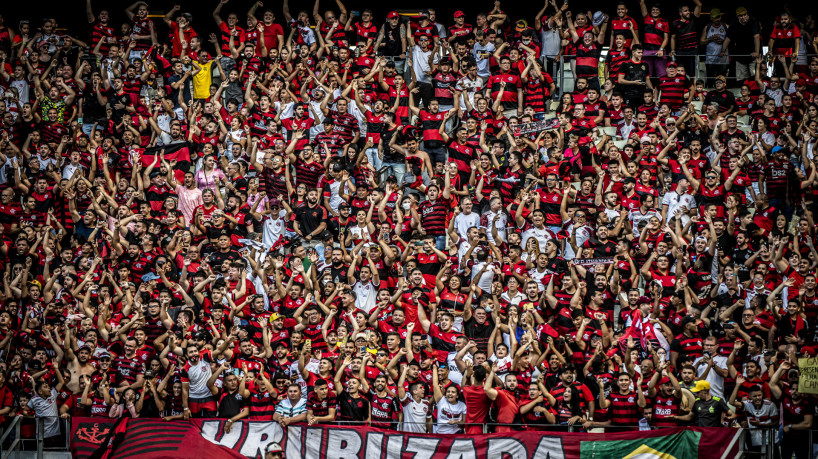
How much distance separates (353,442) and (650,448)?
11.6 ft

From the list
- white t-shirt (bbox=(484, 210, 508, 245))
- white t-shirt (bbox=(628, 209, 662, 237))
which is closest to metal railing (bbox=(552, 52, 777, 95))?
white t-shirt (bbox=(628, 209, 662, 237))

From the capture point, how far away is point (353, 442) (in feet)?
46.9

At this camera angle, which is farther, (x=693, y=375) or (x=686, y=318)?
(x=686, y=318)

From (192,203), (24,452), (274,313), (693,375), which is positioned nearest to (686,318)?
(693,375)

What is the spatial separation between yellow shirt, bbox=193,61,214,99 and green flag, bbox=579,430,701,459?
989 cm

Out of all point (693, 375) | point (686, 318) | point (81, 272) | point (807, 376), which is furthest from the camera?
point (81, 272)

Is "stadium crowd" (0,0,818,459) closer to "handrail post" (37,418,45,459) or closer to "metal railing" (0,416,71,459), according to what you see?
"metal railing" (0,416,71,459)

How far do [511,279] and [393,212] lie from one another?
236 cm

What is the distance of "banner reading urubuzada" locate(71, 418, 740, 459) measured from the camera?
1374 cm

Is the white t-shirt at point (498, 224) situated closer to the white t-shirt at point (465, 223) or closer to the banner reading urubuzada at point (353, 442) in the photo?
the white t-shirt at point (465, 223)

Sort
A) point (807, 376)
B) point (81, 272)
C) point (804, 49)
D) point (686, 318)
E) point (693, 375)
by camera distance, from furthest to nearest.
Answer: point (804, 49) → point (81, 272) → point (686, 318) → point (693, 375) → point (807, 376)

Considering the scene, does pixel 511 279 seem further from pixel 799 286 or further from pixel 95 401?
pixel 95 401

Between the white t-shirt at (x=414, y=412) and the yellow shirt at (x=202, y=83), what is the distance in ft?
24.8

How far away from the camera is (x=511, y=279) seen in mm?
16922
